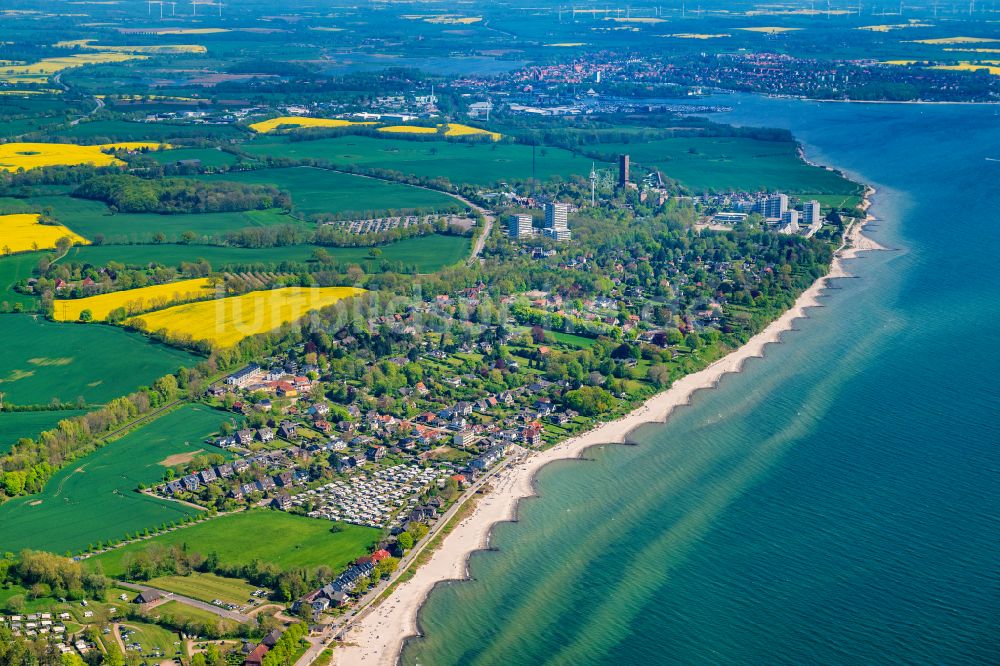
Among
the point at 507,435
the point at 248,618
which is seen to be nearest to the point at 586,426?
the point at 507,435

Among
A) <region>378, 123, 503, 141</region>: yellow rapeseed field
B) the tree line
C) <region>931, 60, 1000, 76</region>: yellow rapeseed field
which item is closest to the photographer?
the tree line

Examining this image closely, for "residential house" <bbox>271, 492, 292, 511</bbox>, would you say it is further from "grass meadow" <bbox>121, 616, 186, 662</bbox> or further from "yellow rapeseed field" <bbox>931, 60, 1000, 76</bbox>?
"yellow rapeseed field" <bbox>931, 60, 1000, 76</bbox>

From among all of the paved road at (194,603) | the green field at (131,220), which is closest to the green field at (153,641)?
the paved road at (194,603)

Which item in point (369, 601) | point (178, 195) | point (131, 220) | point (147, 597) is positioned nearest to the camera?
point (147, 597)

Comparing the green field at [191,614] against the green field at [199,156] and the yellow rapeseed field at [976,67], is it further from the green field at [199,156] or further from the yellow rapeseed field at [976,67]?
the yellow rapeseed field at [976,67]

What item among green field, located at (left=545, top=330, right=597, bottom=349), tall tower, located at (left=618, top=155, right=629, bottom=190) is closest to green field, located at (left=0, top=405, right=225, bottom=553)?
green field, located at (left=545, top=330, right=597, bottom=349)

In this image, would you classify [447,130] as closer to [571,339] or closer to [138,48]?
[571,339]

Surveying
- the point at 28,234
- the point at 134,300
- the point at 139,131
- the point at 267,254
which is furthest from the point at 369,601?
the point at 139,131

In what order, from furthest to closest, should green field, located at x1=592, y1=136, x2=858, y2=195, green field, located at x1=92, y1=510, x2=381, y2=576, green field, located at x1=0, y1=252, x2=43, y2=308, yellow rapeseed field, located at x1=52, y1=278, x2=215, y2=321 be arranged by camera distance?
1. green field, located at x1=592, y1=136, x2=858, y2=195
2. green field, located at x1=0, y1=252, x2=43, y2=308
3. yellow rapeseed field, located at x1=52, y1=278, x2=215, y2=321
4. green field, located at x1=92, y1=510, x2=381, y2=576
